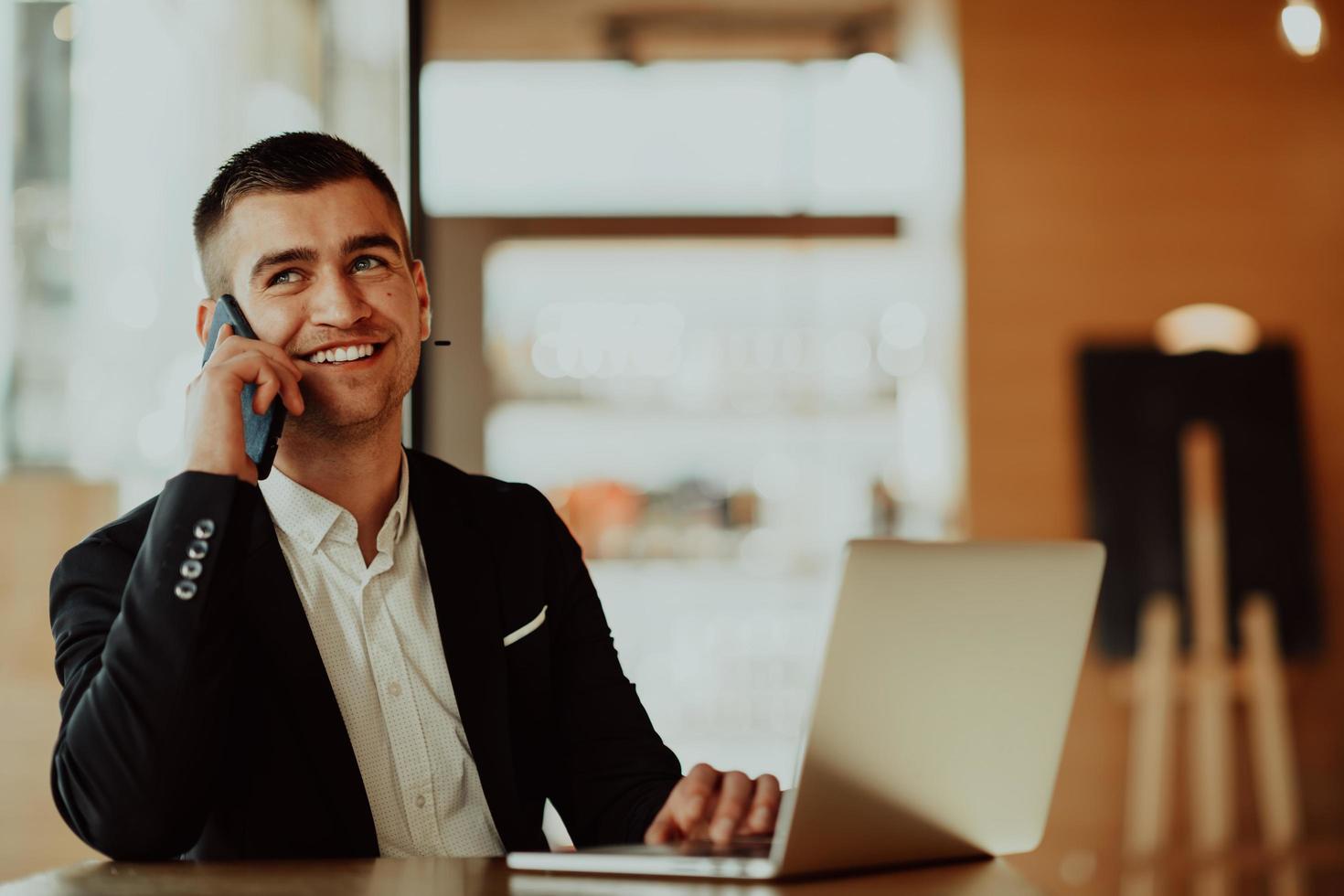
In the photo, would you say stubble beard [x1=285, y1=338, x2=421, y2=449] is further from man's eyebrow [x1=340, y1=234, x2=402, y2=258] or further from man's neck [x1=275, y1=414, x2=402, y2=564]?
man's eyebrow [x1=340, y1=234, x2=402, y2=258]

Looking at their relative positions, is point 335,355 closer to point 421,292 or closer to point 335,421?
point 335,421

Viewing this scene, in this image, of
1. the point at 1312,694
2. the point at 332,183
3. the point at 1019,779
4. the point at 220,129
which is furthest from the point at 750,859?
the point at 1312,694

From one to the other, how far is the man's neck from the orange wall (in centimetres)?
316

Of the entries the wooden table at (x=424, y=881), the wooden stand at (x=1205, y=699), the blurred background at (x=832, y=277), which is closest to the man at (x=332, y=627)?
the wooden table at (x=424, y=881)

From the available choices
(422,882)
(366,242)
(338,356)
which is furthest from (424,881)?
(366,242)

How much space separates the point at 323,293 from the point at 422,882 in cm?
76

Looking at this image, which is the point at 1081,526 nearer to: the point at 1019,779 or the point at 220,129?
the point at 220,129

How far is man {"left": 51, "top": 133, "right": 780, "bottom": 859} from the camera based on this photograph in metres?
1.25

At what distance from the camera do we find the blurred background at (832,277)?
450 cm

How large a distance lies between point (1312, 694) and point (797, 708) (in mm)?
1696

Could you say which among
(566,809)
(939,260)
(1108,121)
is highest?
(1108,121)

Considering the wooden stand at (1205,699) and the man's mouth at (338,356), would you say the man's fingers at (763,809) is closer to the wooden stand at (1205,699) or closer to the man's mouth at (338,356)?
the man's mouth at (338,356)

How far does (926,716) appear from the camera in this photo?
3.60 feet

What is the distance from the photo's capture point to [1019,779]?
1.20 meters
